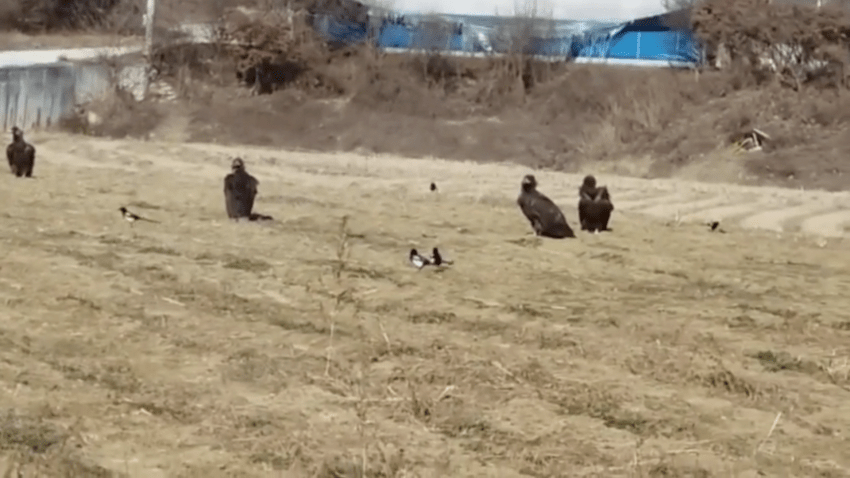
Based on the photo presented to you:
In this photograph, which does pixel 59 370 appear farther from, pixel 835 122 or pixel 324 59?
pixel 324 59

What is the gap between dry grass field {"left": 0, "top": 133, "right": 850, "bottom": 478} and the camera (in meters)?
5.59

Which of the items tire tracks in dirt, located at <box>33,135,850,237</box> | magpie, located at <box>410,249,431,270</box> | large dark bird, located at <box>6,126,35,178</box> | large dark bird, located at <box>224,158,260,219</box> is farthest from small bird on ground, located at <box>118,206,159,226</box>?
tire tracks in dirt, located at <box>33,135,850,237</box>

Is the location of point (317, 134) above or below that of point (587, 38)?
below

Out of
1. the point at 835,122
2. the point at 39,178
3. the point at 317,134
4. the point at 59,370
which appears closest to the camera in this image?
the point at 59,370

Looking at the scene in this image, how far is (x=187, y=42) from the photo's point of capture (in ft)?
152

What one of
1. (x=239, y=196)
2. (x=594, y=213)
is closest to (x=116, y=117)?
(x=239, y=196)

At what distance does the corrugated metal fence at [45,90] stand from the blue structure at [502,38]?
9957 millimetres

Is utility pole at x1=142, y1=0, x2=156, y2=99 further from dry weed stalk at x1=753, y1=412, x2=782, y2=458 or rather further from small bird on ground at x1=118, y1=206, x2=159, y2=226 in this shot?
dry weed stalk at x1=753, y1=412, x2=782, y2=458

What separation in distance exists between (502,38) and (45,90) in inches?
689

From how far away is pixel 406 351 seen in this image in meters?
7.48

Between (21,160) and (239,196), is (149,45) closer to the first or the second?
(21,160)

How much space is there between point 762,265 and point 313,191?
338 inches

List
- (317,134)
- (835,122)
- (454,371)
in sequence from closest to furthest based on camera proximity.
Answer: (454,371), (835,122), (317,134)

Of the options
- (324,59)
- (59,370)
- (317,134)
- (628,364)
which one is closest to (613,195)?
(628,364)
